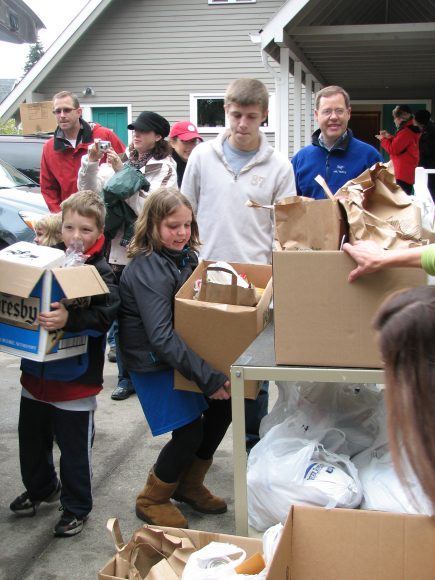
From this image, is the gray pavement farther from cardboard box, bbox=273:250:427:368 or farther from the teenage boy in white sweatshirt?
cardboard box, bbox=273:250:427:368

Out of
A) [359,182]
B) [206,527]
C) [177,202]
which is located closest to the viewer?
[359,182]

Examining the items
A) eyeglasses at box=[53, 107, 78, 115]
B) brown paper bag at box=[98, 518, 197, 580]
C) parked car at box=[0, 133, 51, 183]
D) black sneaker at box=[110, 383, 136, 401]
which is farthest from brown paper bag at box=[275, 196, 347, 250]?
parked car at box=[0, 133, 51, 183]

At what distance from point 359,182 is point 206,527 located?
167 cm

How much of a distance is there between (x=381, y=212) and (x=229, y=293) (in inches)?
25.5

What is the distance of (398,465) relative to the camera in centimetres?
136

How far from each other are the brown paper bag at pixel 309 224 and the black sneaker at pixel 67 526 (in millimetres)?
1571

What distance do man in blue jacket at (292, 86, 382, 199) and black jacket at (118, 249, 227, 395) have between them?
56.3 inches

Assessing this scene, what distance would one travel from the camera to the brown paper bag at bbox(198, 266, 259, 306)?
106 inches

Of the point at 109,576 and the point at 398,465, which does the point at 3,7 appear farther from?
the point at 398,465

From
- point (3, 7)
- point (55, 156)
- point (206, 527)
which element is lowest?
point (206, 527)

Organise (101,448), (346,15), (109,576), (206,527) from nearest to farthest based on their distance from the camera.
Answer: (109,576) → (206,527) → (101,448) → (346,15)

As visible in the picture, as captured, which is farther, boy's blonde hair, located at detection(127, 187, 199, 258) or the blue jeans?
the blue jeans

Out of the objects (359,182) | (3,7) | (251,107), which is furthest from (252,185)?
(3,7)

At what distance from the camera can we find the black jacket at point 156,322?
2725 mm
